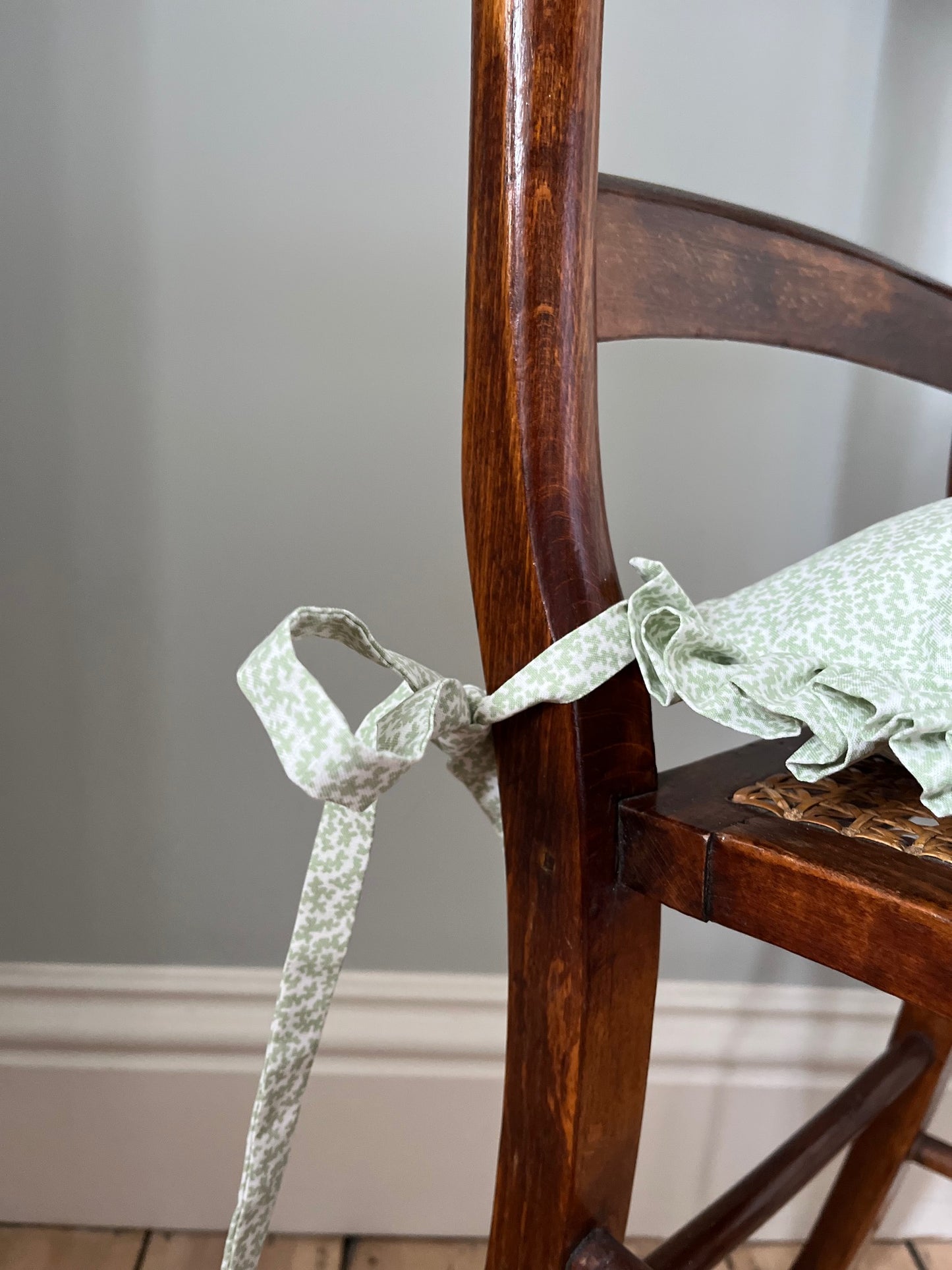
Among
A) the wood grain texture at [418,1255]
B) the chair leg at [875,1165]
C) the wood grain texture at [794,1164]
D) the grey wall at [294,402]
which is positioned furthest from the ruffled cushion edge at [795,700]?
the wood grain texture at [418,1255]

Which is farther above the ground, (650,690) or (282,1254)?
(650,690)

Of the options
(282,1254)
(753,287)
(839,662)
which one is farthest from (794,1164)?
(282,1254)

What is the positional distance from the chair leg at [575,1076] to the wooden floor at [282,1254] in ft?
1.80

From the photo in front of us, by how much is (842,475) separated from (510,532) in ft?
1.80

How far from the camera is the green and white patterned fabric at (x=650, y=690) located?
32 centimetres

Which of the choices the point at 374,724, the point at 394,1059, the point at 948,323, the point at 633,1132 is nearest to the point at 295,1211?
the point at 394,1059

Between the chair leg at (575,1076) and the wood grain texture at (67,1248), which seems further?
the wood grain texture at (67,1248)

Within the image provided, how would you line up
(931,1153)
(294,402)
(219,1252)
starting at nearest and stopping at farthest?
(931,1153) → (294,402) → (219,1252)

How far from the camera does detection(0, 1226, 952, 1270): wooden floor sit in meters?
0.82

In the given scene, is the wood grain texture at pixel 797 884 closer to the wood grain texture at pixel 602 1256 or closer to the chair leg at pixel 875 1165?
the wood grain texture at pixel 602 1256

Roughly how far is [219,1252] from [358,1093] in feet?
0.57

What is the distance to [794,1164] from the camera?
0.50 meters

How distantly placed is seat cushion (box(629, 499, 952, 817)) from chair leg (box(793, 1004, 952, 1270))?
1.15 ft

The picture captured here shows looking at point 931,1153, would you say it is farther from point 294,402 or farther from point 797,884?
point 294,402
